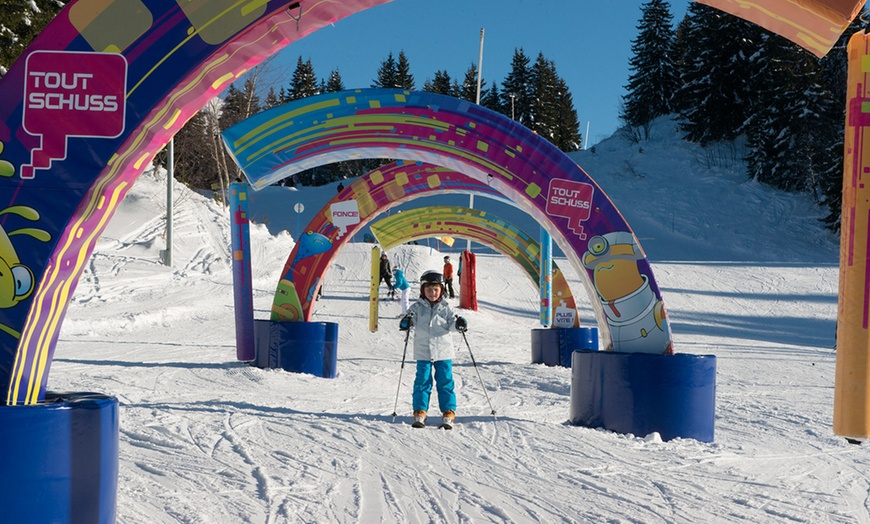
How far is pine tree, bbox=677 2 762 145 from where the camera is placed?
48.2 m

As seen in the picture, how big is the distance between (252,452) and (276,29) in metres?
3.04

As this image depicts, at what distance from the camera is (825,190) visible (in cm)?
3903

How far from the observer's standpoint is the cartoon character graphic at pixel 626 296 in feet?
21.7

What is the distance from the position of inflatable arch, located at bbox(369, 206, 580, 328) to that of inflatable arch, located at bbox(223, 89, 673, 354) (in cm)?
649

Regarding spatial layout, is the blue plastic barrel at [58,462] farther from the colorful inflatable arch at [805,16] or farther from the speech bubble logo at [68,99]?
the colorful inflatable arch at [805,16]

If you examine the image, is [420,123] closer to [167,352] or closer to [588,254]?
[588,254]

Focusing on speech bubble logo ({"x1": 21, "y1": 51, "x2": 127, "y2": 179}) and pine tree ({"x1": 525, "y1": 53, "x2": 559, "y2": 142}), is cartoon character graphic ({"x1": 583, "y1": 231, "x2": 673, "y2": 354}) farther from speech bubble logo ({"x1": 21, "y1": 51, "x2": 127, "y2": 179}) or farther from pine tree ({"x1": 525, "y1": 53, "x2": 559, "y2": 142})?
pine tree ({"x1": 525, "y1": 53, "x2": 559, "y2": 142})

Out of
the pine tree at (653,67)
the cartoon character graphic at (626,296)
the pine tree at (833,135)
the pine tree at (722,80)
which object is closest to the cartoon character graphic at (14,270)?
the cartoon character graphic at (626,296)

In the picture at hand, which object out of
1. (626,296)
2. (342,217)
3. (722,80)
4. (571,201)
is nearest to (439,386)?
(626,296)

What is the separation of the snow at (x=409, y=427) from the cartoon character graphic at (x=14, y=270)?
1.31 metres

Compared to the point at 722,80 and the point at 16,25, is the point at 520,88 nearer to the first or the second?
the point at 722,80

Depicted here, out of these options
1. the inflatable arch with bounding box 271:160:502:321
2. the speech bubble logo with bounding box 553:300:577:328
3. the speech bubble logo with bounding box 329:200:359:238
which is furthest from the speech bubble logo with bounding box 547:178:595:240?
the speech bubble logo with bounding box 553:300:577:328

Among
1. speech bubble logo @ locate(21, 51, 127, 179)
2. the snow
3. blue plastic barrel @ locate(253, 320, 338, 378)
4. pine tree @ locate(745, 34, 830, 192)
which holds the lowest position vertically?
the snow

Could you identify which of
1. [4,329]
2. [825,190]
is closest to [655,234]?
[825,190]
